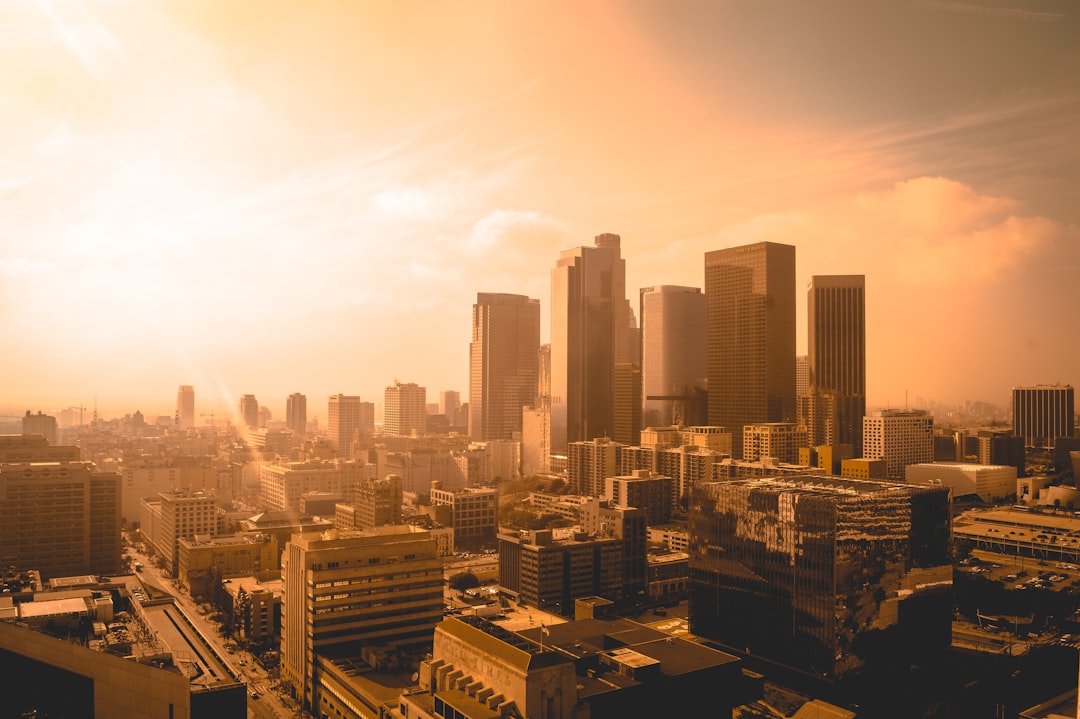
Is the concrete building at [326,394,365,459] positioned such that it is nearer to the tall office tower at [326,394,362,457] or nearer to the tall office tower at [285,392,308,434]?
the tall office tower at [326,394,362,457]

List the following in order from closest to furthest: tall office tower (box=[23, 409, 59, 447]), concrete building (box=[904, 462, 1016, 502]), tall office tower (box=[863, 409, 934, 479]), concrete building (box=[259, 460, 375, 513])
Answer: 1. tall office tower (box=[23, 409, 59, 447])
2. concrete building (box=[904, 462, 1016, 502])
3. tall office tower (box=[863, 409, 934, 479])
4. concrete building (box=[259, 460, 375, 513])

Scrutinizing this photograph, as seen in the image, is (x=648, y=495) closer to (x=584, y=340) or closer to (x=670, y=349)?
(x=584, y=340)

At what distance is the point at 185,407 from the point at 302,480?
5094mm

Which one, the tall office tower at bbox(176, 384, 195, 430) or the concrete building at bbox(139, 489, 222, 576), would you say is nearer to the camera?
the tall office tower at bbox(176, 384, 195, 430)

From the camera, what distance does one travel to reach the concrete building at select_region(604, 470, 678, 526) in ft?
63.9

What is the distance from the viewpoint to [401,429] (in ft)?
93.1

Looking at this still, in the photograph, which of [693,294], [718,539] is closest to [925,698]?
[718,539]

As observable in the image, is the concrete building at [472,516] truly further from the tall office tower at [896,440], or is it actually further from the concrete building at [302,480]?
the tall office tower at [896,440]

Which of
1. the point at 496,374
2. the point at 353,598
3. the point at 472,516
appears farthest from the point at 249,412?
the point at 496,374

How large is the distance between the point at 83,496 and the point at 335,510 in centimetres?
609

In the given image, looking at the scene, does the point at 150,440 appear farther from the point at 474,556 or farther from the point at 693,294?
the point at 693,294

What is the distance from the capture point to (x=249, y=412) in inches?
766

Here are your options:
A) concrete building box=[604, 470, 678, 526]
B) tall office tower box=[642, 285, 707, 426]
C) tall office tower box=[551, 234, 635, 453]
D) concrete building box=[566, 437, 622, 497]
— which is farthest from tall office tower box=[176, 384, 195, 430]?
tall office tower box=[642, 285, 707, 426]

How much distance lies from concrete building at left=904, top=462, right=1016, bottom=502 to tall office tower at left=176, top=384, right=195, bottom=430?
48.3 feet
